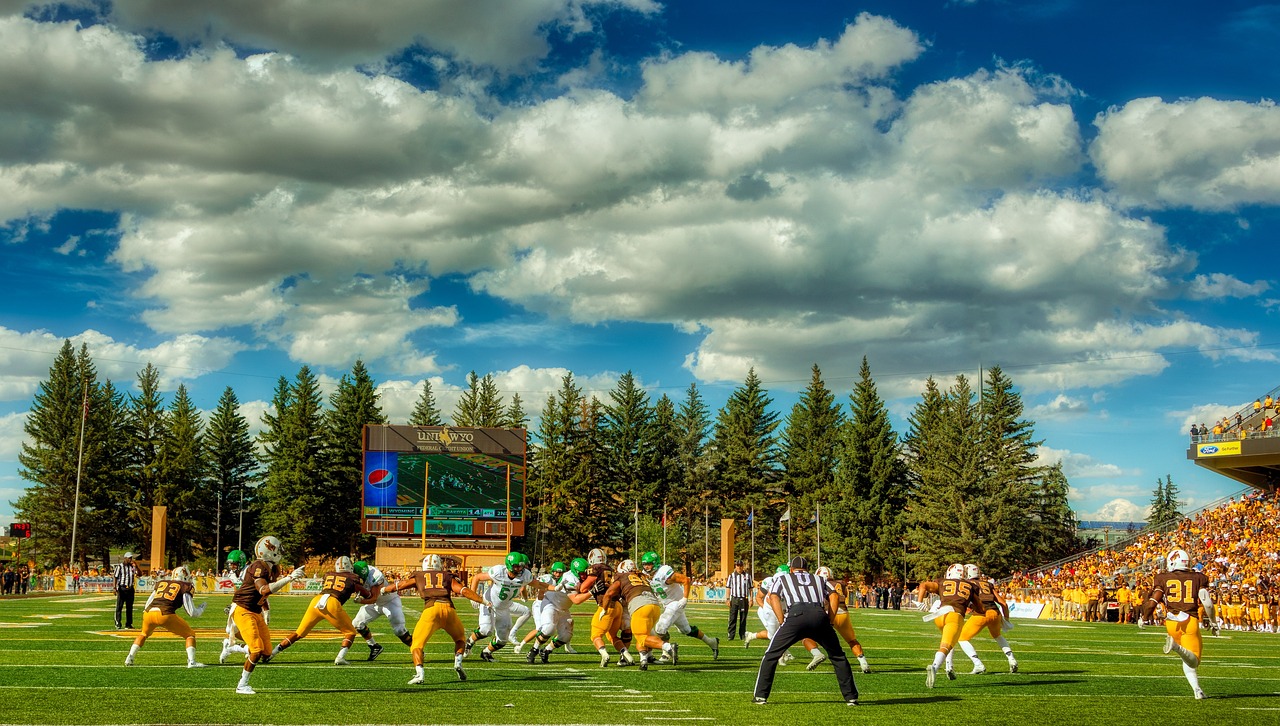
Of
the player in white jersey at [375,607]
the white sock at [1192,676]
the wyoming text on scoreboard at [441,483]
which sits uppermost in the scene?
the wyoming text on scoreboard at [441,483]

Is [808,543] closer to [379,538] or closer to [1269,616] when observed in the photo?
[379,538]

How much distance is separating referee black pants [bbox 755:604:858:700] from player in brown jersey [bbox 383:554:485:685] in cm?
419

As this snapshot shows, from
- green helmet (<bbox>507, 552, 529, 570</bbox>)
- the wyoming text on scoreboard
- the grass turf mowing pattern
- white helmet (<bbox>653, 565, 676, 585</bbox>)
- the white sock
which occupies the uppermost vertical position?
the wyoming text on scoreboard

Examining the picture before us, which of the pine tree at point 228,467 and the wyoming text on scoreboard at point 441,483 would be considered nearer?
the wyoming text on scoreboard at point 441,483

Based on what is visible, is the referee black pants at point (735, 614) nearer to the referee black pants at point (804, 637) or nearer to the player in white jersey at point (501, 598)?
the player in white jersey at point (501, 598)

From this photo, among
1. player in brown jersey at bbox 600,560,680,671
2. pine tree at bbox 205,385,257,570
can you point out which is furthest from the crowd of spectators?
pine tree at bbox 205,385,257,570

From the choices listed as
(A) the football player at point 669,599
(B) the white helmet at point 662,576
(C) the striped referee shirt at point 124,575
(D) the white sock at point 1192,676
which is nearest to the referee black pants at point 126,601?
(C) the striped referee shirt at point 124,575

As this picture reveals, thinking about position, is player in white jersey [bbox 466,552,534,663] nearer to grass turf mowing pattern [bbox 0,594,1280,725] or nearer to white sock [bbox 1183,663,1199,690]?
grass turf mowing pattern [bbox 0,594,1280,725]

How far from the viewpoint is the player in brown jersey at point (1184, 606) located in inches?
554

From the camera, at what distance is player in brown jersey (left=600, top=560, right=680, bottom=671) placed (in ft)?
53.6

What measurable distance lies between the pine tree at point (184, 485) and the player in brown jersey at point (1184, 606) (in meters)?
77.6

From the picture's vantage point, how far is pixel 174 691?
13.4 m

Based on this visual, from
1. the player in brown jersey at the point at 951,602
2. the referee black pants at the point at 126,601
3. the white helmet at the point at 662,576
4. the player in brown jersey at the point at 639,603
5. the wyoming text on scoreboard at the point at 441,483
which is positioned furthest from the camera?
the wyoming text on scoreboard at the point at 441,483

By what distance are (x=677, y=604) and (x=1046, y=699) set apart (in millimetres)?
5752
